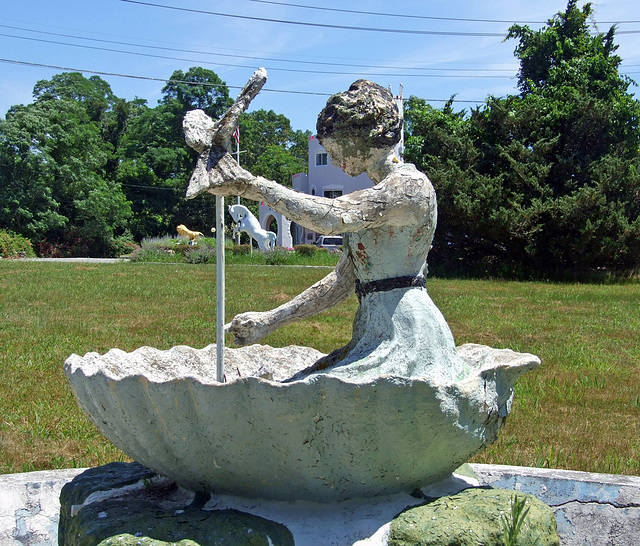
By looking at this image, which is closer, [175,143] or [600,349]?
Result: [600,349]

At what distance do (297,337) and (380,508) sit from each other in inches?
231

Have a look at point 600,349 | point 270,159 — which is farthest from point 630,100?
point 270,159

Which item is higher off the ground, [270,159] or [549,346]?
[270,159]

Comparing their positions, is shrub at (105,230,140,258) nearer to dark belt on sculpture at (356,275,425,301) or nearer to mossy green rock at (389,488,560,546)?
dark belt on sculpture at (356,275,425,301)

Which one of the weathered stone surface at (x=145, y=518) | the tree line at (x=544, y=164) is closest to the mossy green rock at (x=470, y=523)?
the weathered stone surface at (x=145, y=518)

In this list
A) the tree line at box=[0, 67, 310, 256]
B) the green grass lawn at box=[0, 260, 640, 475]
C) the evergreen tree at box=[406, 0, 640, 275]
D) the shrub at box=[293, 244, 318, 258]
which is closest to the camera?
the green grass lawn at box=[0, 260, 640, 475]

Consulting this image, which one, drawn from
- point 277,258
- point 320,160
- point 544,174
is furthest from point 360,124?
point 320,160

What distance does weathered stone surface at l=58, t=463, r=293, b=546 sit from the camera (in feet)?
6.85

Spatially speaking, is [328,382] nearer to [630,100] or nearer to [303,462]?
[303,462]

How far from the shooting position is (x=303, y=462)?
216 centimetres

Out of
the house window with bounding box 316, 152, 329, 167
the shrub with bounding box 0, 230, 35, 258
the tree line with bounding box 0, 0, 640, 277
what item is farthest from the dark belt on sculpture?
the house window with bounding box 316, 152, 329, 167

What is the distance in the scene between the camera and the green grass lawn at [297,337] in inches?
176

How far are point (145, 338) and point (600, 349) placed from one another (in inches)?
213

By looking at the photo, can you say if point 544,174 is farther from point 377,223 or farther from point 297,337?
point 377,223
